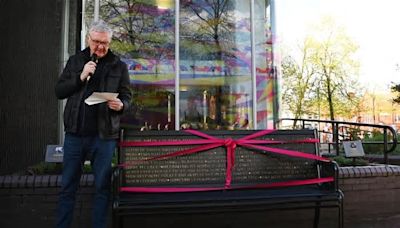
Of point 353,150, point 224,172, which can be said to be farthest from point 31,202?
point 353,150

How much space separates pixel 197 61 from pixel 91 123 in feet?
21.7

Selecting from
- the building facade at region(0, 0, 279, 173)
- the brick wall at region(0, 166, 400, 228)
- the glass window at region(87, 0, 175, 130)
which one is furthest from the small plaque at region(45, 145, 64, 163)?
the glass window at region(87, 0, 175, 130)

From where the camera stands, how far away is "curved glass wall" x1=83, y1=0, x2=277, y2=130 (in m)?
8.55

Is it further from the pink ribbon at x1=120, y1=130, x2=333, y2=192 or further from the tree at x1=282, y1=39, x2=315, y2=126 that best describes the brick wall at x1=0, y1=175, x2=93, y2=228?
the tree at x1=282, y1=39, x2=315, y2=126

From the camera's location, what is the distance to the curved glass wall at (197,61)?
855 cm

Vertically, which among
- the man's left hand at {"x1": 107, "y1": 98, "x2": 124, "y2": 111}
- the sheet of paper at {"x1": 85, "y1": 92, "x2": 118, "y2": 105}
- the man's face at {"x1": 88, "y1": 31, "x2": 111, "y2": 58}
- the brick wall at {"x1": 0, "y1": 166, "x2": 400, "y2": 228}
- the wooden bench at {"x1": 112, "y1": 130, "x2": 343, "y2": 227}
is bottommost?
the brick wall at {"x1": 0, "y1": 166, "x2": 400, "y2": 228}

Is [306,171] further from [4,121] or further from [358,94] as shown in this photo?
[358,94]

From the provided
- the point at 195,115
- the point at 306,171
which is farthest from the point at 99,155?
the point at 195,115

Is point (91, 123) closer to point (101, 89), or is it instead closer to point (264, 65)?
point (101, 89)

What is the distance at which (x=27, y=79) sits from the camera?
5094mm

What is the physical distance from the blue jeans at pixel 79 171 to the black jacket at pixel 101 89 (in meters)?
0.10

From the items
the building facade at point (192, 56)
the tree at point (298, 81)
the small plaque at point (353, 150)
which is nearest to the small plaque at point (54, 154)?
the building facade at point (192, 56)

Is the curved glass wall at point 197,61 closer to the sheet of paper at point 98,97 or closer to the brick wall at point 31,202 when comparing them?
the brick wall at point 31,202

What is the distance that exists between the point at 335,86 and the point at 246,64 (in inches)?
662
